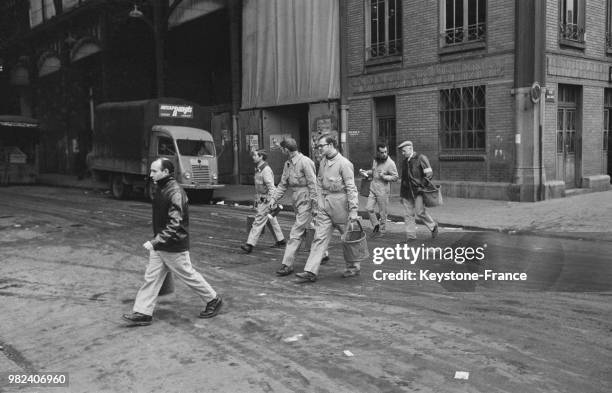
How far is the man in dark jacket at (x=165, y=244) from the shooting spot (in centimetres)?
601

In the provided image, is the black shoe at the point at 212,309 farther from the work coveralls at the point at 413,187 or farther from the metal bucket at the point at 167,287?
the work coveralls at the point at 413,187

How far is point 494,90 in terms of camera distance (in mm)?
16062

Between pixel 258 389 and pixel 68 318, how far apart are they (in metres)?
3.07

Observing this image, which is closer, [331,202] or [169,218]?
[169,218]

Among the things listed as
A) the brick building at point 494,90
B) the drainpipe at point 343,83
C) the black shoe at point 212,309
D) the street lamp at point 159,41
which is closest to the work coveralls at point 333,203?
the black shoe at point 212,309

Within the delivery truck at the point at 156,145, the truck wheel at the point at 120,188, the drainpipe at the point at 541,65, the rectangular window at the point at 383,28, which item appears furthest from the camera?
the truck wheel at the point at 120,188

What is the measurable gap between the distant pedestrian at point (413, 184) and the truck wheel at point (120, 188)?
13.0m

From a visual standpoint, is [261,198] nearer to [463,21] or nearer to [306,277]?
[306,277]

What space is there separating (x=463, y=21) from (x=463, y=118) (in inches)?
106

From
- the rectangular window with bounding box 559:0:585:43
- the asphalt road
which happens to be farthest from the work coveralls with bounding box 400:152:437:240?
the rectangular window with bounding box 559:0:585:43

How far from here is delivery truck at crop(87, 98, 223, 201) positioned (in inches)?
749

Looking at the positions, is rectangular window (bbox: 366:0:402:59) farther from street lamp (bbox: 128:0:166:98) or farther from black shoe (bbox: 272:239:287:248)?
street lamp (bbox: 128:0:166:98)

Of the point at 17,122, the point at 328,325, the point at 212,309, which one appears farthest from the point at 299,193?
the point at 17,122

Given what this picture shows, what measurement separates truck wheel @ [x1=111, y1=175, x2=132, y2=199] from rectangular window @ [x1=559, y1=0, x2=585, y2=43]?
14.5 m
